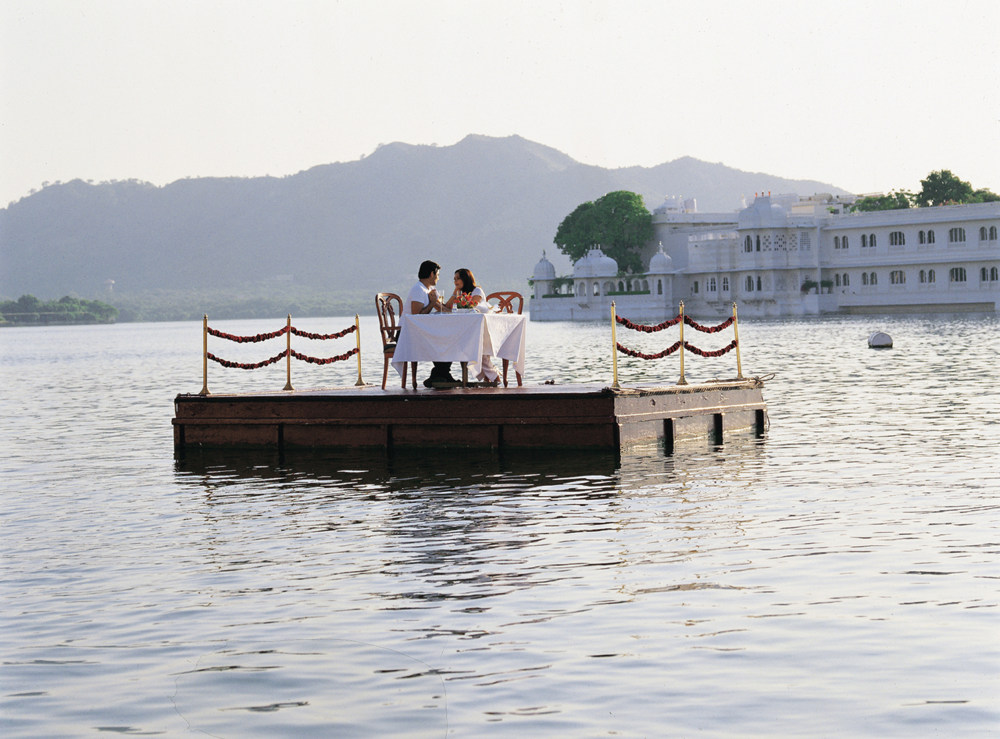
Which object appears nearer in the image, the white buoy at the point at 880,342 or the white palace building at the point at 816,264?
the white buoy at the point at 880,342

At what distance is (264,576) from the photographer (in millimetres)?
9523

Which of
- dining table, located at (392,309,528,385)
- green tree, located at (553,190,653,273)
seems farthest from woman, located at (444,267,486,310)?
green tree, located at (553,190,653,273)

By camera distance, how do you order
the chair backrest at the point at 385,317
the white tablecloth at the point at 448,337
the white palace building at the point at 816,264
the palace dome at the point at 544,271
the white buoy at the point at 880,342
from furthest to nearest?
the palace dome at the point at 544,271, the white palace building at the point at 816,264, the white buoy at the point at 880,342, the chair backrest at the point at 385,317, the white tablecloth at the point at 448,337

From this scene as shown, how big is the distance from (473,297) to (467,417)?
161cm

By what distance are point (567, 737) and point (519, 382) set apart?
41.8 feet

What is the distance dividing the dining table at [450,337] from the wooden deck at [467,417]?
18.3 inches

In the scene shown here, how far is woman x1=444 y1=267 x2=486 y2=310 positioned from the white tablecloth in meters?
0.29

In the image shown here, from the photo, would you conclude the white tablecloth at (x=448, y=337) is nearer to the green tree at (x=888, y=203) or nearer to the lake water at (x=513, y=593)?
the lake water at (x=513, y=593)

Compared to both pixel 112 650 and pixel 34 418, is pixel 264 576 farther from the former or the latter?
pixel 34 418

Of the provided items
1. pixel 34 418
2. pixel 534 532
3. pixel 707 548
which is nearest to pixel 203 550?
pixel 534 532

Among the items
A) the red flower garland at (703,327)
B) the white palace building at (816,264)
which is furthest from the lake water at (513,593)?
the white palace building at (816,264)

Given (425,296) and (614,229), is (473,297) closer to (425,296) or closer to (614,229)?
(425,296)

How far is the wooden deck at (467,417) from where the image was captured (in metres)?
16.2

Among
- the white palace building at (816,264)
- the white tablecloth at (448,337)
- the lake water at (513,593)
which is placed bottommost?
the lake water at (513,593)
